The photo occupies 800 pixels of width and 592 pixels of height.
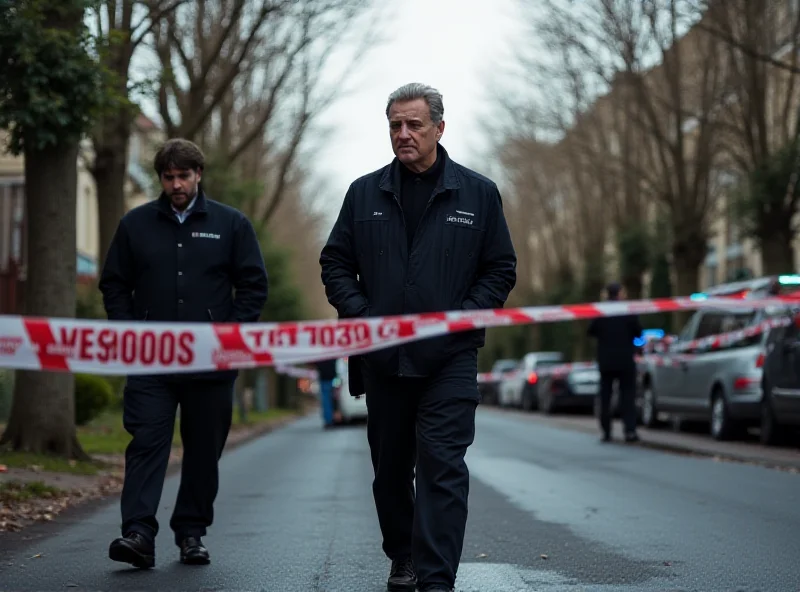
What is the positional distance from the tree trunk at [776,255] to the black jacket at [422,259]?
21185 mm

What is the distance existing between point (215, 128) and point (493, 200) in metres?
27.5

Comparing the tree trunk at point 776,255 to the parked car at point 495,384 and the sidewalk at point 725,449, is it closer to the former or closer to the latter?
the sidewalk at point 725,449

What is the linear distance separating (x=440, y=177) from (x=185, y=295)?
1.73 m

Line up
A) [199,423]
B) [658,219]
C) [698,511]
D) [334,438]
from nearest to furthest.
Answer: [199,423]
[698,511]
[334,438]
[658,219]

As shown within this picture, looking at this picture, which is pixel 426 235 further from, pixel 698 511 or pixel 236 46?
pixel 236 46

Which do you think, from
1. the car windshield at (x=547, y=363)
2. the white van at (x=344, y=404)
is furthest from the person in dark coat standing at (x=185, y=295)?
the car windshield at (x=547, y=363)

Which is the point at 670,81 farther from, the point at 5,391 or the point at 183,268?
the point at 183,268

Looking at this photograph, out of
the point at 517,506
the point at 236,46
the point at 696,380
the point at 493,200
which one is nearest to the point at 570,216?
the point at 236,46

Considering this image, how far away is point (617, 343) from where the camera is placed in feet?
57.2

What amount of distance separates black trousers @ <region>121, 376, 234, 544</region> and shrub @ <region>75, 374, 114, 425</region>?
37.0 feet

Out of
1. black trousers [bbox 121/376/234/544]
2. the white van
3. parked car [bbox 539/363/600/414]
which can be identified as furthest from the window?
black trousers [bbox 121/376/234/544]

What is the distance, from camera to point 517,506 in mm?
9812

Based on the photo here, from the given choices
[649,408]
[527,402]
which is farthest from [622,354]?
[527,402]

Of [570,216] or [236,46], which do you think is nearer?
[236,46]
